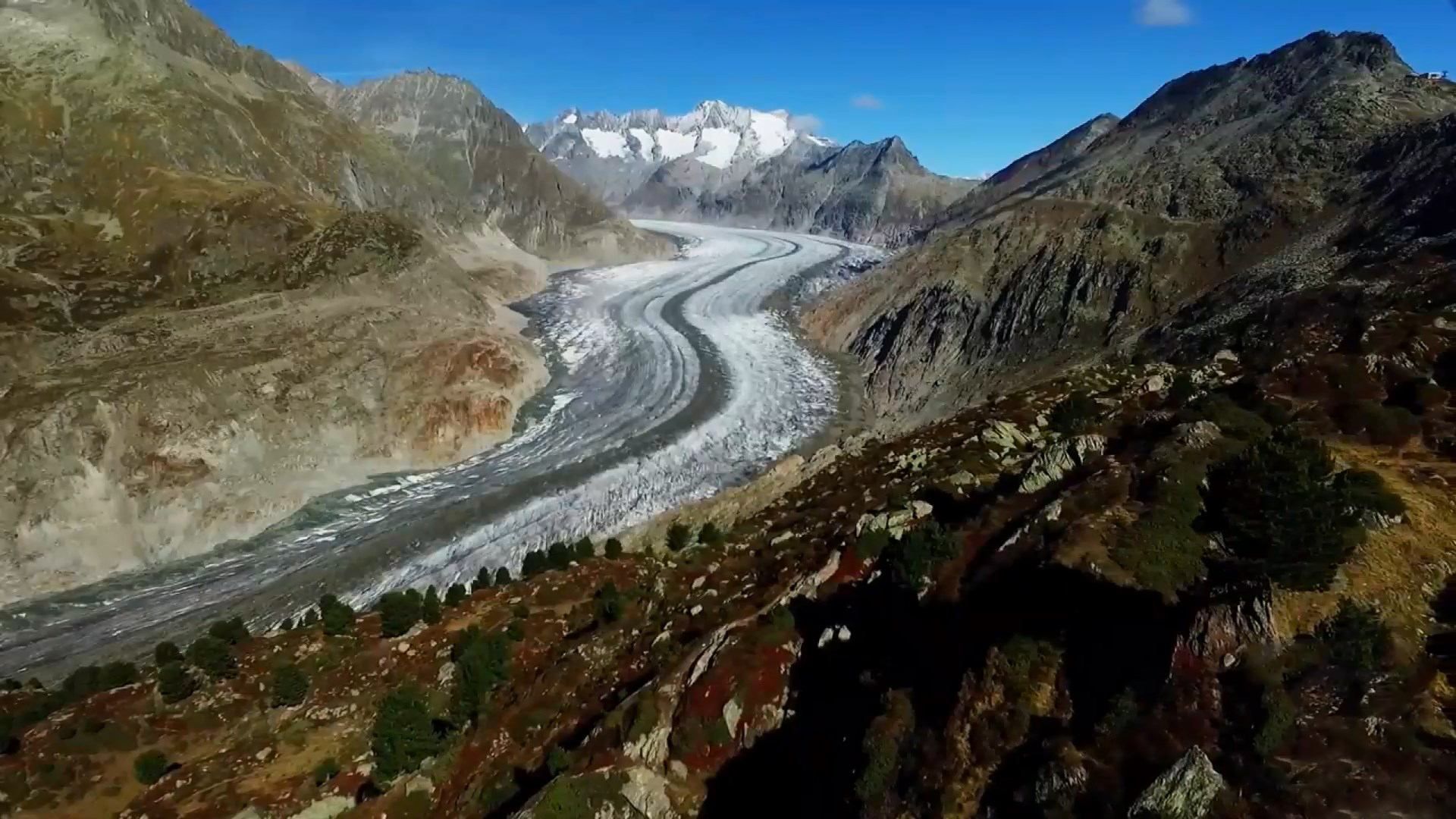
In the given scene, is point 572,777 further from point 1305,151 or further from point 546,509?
point 1305,151

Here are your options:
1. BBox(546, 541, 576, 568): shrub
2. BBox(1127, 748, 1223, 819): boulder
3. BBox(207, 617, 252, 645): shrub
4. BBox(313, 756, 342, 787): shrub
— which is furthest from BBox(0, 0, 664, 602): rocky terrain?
Result: BBox(1127, 748, 1223, 819): boulder

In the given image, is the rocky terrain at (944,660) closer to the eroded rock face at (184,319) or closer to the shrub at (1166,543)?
the shrub at (1166,543)

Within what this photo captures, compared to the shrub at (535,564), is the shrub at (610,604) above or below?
above

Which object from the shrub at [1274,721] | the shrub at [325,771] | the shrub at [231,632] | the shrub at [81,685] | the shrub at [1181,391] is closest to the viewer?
the shrub at [1274,721]

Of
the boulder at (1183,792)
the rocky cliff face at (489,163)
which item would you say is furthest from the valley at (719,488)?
the rocky cliff face at (489,163)

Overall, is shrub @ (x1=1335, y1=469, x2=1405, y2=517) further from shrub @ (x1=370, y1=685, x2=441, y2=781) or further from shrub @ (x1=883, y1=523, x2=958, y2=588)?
shrub @ (x1=370, y1=685, x2=441, y2=781)

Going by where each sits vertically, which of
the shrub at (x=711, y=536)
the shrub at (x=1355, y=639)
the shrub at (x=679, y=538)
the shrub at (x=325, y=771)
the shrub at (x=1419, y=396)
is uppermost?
the shrub at (x=1419, y=396)

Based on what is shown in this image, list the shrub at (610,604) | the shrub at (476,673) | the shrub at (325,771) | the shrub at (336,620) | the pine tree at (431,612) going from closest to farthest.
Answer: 1. the shrub at (325,771)
2. the shrub at (476,673)
3. the shrub at (610,604)
4. the shrub at (336,620)
5. the pine tree at (431,612)
